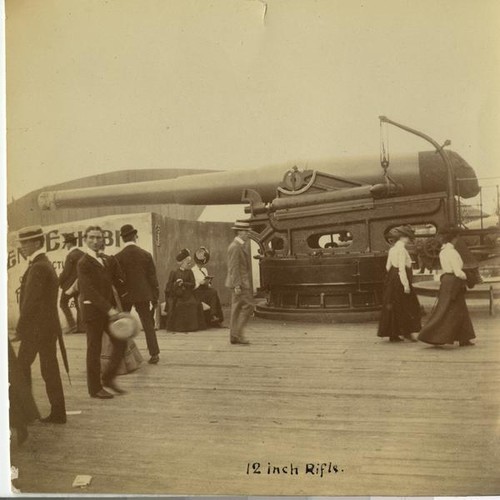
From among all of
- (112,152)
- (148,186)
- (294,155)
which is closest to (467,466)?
(294,155)

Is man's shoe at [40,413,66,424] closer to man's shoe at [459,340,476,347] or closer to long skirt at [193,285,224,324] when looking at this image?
long skirt at [193,285,224,324]

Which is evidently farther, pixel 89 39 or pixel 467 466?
pixel 89 39

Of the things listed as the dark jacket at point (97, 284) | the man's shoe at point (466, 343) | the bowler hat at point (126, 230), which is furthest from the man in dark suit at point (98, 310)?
the man's shoe at point (466, 343)

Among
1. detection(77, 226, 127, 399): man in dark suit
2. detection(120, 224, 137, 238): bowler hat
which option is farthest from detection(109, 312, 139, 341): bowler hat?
detection(120, 224, 137, 238): bowler hat

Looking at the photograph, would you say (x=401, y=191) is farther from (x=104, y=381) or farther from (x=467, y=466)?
(x=104, y=381)

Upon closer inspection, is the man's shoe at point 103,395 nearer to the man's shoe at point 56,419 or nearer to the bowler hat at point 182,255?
the man's shoe at point 56,419
